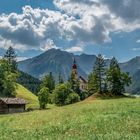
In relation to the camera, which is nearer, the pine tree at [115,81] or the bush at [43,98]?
the pine tree at [115,81]

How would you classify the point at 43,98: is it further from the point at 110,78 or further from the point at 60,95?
the point at 110,78

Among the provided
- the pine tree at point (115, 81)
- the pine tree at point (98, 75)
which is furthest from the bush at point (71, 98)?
the pine tree at point (115, 81)

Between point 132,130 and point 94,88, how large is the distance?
4302 inches

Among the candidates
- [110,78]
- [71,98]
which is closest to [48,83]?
[71,98]

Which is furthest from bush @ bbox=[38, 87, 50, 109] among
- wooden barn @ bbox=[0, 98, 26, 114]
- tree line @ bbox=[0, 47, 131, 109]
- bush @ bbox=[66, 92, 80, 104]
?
wooden barn @ bbox=[0, 98, 26, 114]

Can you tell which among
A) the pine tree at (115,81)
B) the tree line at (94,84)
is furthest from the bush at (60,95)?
the pine tree at (115,81)

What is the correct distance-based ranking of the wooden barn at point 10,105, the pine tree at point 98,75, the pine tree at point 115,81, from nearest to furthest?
the wooden barn at point 10,105
the pine tree at point 115,81
the pine tree at point 98,75

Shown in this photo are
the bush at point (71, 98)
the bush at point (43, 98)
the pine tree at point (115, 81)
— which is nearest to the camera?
the pine tree at point (115, 81)

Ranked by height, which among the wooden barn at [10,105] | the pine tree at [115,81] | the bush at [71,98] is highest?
the pine tree at [115,81]

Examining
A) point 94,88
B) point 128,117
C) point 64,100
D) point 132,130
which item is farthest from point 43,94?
point 132,130

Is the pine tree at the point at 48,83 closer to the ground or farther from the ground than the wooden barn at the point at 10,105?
farther from the ground

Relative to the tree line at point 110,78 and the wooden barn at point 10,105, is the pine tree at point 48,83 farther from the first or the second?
the wooden barn at point 10,105

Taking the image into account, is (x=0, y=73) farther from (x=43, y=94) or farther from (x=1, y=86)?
(x=43, y=94)

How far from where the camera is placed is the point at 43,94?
140 meters
